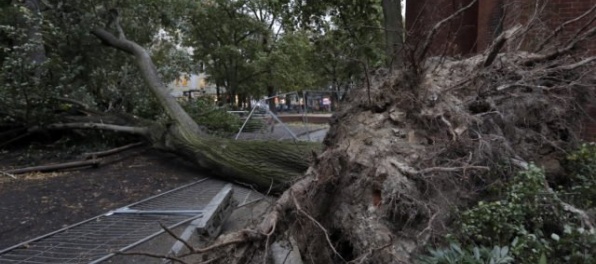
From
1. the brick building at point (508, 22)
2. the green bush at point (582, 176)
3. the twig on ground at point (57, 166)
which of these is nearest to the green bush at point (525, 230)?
the green bush at point (582, 176)

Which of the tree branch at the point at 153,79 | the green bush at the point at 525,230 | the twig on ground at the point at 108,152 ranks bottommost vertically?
the twig on ground at the point at 108,152

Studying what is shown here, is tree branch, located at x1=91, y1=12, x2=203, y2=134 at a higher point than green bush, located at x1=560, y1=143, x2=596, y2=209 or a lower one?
higher

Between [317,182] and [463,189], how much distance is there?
1.07 m

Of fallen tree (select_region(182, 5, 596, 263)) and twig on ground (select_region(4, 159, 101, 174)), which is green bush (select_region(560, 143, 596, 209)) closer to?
fallen tree (select_region(182, 5, 596, 263))

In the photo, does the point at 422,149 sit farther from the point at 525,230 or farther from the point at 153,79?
the point at 153,79

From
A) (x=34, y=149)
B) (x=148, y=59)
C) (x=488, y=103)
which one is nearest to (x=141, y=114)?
(x=148, y=59)

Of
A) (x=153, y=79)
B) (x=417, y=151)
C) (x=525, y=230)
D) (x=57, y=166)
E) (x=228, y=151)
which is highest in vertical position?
(x=153, y=79)

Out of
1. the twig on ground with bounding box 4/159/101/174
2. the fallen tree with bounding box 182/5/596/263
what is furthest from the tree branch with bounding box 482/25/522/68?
the twig on ground with bounding box 4/159/101/174

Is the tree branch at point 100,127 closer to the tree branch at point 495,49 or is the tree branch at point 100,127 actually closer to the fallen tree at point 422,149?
the fallen tree at point 422,149

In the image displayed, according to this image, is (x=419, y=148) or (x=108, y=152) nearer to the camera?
(x=419, y=148)

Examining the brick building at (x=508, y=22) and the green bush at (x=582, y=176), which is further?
the brick building at (x=508, y=22)

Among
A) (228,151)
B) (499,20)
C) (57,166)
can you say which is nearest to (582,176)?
(499,20)

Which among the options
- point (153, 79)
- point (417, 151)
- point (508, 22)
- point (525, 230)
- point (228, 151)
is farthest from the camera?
point (153, 79)

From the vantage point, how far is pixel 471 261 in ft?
8.60
